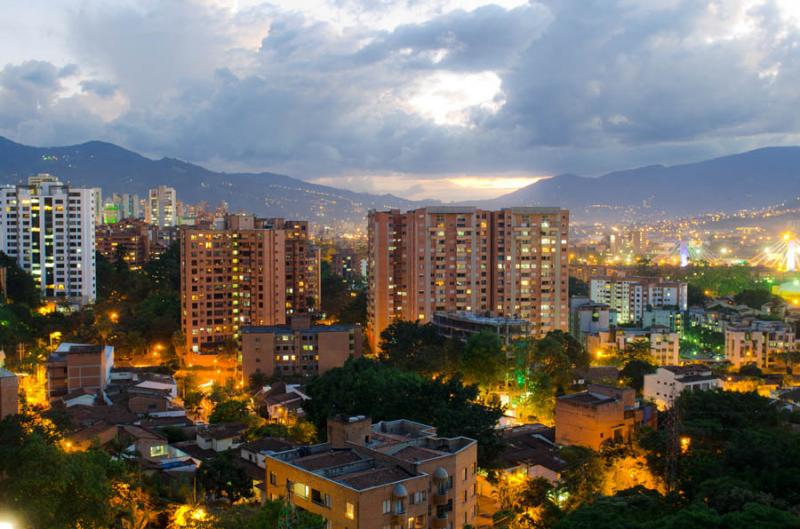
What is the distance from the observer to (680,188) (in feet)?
484

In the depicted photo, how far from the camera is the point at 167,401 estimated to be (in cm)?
1820

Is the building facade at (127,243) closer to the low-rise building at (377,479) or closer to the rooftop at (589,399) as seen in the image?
the rooftop at (589,399)

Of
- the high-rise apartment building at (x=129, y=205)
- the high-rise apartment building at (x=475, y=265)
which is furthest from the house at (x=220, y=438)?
the high-rise apartment building at (x=129, y=205)

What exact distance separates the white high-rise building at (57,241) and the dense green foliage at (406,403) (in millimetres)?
20990

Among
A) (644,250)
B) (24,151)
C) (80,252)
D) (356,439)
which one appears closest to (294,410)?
(356,439)

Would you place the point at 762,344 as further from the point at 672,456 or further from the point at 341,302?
the point at 341,302

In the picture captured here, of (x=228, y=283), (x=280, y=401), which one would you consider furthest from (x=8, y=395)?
(x=228, y=283)

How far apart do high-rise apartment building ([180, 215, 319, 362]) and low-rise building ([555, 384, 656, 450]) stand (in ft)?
49.4

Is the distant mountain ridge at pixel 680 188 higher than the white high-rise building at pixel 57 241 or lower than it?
higher

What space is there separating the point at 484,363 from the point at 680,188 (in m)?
137

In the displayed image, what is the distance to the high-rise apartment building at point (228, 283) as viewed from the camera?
2817 centimetres

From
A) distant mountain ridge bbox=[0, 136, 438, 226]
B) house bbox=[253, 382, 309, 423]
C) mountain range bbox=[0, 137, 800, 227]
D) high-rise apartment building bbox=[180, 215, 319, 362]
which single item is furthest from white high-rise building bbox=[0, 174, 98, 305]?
distant mountain ridge bbox=[0, 136, 438, 226]

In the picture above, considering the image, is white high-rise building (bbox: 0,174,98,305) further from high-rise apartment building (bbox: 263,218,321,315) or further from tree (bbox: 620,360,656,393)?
tree (bbox: 620,360,656,393)

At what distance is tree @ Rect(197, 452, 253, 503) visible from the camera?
11906mm
